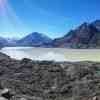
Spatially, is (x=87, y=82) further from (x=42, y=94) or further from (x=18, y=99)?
(x=18, y=99)

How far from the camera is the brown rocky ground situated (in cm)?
3269

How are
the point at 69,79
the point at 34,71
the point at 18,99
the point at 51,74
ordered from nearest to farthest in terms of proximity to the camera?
1. the point at 18,99
2. the point at 69,79
3. the point at 51,74
4. the point at 34,71

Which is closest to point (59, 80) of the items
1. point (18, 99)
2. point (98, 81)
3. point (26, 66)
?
point (98, 81)

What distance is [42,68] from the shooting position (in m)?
52.0

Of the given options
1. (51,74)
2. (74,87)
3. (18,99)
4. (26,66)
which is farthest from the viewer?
(26,66)

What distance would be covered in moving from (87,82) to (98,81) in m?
1.83

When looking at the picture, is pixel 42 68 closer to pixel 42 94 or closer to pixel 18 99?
pixel 42 94

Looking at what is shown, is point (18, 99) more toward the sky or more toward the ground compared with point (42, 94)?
more toward the sky

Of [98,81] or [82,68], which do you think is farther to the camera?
[82,68]

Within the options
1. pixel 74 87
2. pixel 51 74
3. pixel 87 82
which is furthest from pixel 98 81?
pixel 51 74

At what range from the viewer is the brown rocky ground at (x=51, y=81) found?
1287 inches

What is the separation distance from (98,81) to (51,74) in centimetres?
1242

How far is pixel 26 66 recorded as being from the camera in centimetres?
5531

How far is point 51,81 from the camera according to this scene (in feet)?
139
